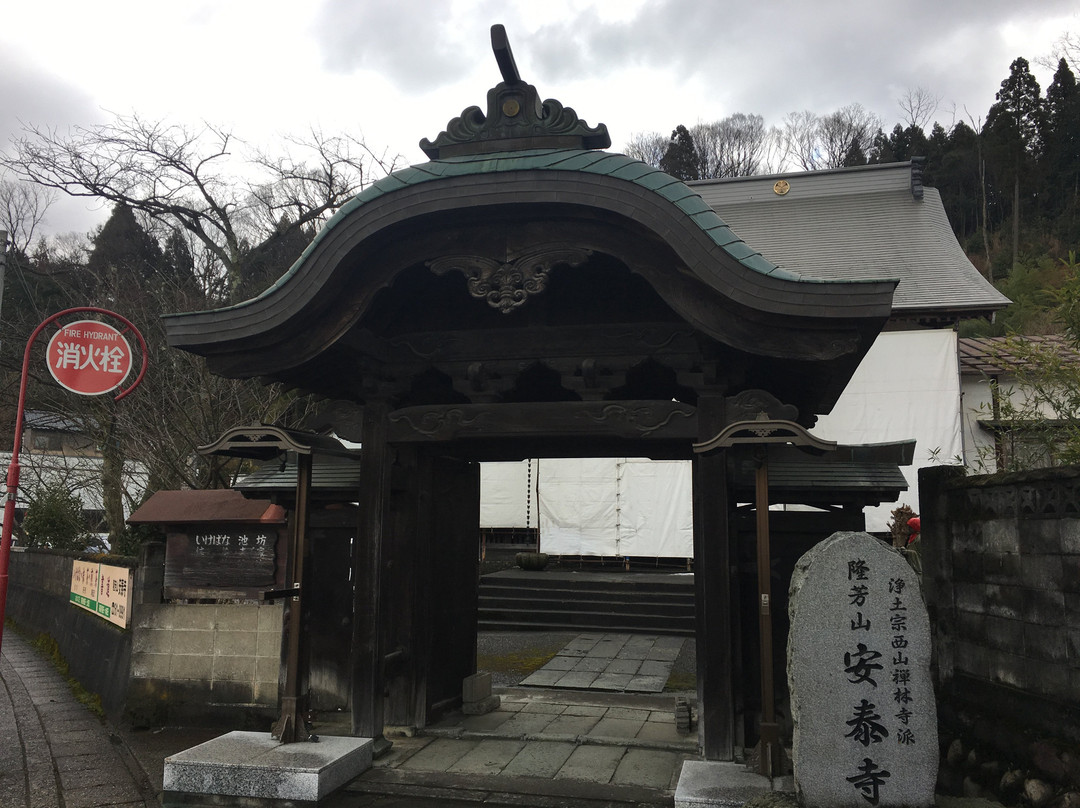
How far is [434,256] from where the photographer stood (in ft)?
18.7

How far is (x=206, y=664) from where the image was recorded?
7.67m

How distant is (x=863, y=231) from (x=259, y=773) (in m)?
→ 20.3

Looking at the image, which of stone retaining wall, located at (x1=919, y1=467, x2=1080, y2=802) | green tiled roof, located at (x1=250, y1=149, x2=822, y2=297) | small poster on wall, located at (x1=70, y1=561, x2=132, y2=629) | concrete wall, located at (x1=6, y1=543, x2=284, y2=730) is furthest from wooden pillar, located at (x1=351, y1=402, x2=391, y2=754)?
stone retaining wall, located at (x1=919, y1=467, x2=1080, y2=802)

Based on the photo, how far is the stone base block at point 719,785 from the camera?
14.6 ft

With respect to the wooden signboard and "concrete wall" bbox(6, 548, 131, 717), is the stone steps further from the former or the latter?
the wooden signboard

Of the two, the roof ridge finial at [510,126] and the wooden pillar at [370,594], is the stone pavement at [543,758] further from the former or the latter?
the roof ridge finial at [510,126]

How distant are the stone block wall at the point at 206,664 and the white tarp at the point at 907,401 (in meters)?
13.4

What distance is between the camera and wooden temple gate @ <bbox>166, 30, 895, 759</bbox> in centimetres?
517

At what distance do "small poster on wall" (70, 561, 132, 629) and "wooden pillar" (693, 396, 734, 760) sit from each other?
638 centimetres

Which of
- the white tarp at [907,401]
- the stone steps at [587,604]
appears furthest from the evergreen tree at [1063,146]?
the stone steps at [587,604]

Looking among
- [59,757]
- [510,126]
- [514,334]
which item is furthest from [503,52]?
[59,757]

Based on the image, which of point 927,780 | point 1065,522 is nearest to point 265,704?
point 927,780

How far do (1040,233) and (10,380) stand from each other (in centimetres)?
4045

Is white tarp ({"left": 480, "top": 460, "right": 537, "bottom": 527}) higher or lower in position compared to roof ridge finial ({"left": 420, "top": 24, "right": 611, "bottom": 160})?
lower
